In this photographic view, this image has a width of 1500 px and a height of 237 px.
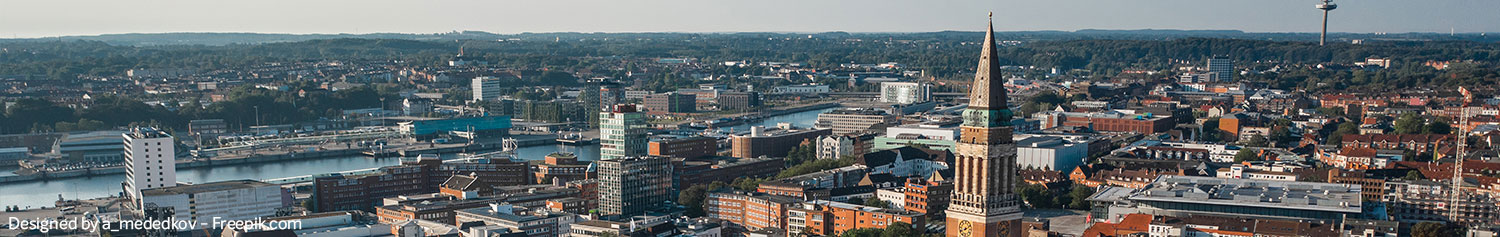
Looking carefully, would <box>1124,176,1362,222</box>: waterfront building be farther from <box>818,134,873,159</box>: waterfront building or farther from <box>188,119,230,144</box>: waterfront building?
<box>188,119,230,144</box>: waterfront building

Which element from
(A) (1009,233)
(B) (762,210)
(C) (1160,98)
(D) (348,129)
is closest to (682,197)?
(B) (762,210)

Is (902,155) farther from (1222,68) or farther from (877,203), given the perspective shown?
(1222,68)

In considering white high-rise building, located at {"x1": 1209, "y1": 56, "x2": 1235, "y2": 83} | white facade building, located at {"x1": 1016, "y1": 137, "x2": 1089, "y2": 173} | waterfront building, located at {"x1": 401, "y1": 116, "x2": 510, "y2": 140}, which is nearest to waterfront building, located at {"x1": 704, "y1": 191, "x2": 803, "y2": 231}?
white facade building, located at {"x1": 1016, "y1": 137, "x2": 1089, "y2": 173}

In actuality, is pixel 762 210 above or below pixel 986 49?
below

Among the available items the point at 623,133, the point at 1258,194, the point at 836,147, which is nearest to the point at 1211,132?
the point at 836,147

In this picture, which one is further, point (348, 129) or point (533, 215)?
point (348, 129)

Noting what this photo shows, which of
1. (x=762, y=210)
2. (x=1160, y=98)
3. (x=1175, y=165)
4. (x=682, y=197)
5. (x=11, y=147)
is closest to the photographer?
(x=762, y=210)

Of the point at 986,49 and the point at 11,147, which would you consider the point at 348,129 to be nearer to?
the point at 11,147
